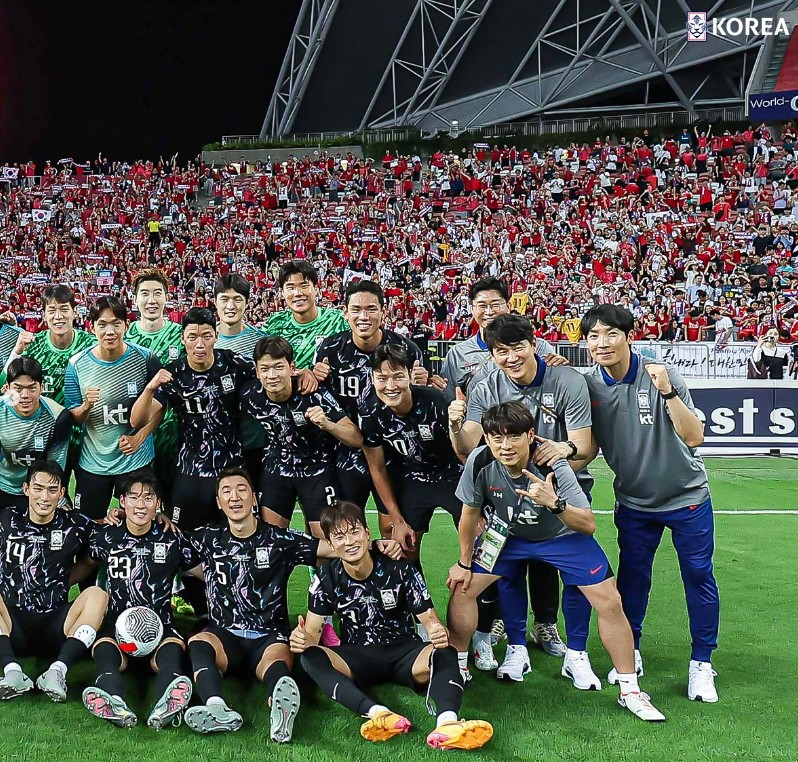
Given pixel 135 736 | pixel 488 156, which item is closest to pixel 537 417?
pixel 135 736

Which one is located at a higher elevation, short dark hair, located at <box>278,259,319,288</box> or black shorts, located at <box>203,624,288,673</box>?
short dark hair, located at <box>278,259,319,288</box>

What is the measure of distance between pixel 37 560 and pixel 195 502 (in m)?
1.03

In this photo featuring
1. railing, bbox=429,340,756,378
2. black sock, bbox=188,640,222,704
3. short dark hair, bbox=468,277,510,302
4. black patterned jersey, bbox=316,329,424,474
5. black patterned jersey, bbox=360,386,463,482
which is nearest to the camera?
black sock, bbox=188,640,222,704

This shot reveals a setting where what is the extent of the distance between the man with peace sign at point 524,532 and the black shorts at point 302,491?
46.2 inches

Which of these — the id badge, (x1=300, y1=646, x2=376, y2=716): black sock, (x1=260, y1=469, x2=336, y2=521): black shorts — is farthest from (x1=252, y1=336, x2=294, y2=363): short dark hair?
(x1=300, y1=646, x2=376, y2=716): black sock

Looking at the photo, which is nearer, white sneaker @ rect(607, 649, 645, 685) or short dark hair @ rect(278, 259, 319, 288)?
white sneaker @ rect(607, 649, 645, 685)

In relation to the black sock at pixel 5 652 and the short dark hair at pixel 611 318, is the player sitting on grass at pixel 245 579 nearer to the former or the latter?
the black sock at pixel 5 652

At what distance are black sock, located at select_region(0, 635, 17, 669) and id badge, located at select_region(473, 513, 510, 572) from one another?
266cm

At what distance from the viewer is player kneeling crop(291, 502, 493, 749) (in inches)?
195

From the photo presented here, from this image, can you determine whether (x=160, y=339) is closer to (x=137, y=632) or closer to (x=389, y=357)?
(x=389, y=357)

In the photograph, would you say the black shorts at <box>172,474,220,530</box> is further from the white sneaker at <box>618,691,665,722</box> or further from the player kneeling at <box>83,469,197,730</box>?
the white sneaker at <box>618,691,665,722</box>

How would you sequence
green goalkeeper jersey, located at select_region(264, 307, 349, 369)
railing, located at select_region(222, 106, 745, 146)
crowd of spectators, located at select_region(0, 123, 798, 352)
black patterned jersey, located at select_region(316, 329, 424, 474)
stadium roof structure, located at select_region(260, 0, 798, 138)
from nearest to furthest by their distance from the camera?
black patterned jersey, located at select_region(316, 329, 424, 474) → green goalkeeper jersey, located at select_region(264, 307, 349, 369) → crowd of spectators, located at select_region(0, 123, 798, 352) → railing, located at select_region(222, 106, 745, 146) → stadium roof structure, located at select_region(260, 0, 798, 138)

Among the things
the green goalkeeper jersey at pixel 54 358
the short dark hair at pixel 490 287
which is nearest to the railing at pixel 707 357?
the short dark hair at pixel 490 287

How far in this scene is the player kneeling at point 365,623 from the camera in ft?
16.2
